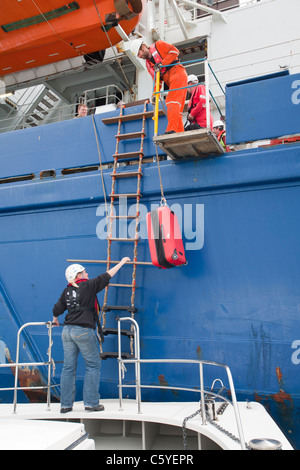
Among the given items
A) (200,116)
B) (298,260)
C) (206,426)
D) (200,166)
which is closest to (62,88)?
(200,116)

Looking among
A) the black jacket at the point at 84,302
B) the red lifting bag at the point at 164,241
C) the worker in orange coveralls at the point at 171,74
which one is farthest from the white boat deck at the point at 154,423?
the worker in orange coveralls at the point at 171,74

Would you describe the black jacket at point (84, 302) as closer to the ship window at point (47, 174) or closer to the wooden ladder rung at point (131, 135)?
the wooden ladder rung at point (131, 135)

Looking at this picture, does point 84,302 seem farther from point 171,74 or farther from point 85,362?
point 171,74

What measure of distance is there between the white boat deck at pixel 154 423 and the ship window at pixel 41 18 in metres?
6.13

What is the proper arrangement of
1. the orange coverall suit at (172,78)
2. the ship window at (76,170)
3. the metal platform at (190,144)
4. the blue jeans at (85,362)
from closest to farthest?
the blue jeans at (85,362) → the metal platform at (190,144) → the orange coverall suit at (172,78) → the ship window at (76,170)

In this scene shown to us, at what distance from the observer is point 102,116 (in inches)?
175

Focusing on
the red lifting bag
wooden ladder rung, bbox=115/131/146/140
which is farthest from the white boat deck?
wooden ladder rung, bbox=115/131/146/140

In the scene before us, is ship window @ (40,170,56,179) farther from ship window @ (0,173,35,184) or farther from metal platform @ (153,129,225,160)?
metal platform @ (153,129,225,160)

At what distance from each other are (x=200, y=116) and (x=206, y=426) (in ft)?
10.7

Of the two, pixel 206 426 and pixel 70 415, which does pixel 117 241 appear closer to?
pixel 70 415

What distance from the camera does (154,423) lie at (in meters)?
3.10

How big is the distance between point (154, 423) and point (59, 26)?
6.40 metres

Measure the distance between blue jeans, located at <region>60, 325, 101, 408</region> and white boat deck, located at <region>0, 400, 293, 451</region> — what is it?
13 centimetres

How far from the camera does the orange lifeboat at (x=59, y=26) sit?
19.9 ft
